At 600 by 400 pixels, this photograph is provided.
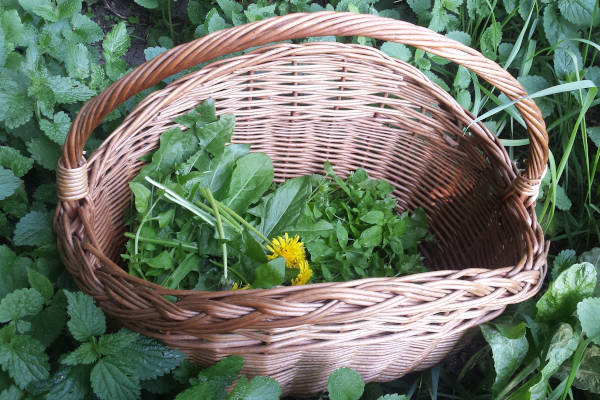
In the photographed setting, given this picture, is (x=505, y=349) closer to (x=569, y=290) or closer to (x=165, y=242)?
(x=569, y=290)

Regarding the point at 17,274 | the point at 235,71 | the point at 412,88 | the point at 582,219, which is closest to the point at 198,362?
the point at 17,274

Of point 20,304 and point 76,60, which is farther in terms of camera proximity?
point 76,60

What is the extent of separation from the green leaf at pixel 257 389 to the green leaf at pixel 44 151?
626mm

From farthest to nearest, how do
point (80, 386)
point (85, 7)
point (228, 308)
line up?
point (85, 7) → point (80, 386) → point (228, 308)

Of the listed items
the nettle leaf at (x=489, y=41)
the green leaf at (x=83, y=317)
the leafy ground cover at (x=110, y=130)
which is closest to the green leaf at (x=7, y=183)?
the leafy ground cover at (x=110, y=130)

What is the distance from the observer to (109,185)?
3.54 feet

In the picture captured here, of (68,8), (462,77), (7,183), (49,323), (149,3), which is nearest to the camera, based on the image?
(49,323)

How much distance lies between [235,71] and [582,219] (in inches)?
36.9

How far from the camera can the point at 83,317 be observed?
0.85m

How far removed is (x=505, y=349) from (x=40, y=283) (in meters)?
0.84

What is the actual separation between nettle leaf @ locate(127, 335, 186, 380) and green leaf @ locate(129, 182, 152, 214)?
11.1 inches

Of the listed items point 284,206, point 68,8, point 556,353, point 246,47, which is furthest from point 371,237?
point 68,8

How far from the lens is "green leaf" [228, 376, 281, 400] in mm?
845

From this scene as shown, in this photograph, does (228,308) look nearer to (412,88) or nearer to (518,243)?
(518,243)
